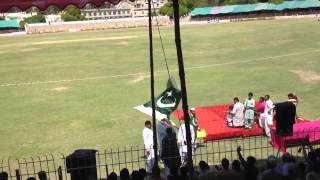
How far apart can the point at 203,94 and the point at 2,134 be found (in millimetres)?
9568

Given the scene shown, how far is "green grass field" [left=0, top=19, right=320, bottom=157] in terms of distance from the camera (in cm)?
1673

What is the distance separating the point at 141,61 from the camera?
3541 cm

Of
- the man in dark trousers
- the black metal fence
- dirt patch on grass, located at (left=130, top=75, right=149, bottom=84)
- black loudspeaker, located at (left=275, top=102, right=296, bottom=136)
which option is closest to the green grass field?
dirt patch on grass, located at (left=130, top=75, right=149, bottom=84)

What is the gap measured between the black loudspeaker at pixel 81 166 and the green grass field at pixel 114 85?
17.1ft

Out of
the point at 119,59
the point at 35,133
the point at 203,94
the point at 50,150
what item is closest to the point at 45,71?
the point at 119,59

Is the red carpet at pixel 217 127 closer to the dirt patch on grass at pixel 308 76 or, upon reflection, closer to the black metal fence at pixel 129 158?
the black metal fence at pixel 129 158

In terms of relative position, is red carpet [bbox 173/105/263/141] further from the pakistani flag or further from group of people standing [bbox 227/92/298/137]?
the pakistani flag

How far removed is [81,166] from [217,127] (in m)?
7.12

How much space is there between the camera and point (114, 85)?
86.0 ft

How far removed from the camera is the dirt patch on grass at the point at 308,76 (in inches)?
969

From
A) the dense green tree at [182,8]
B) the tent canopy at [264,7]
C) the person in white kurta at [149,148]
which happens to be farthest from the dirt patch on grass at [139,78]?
the dense green tree at [182,8]

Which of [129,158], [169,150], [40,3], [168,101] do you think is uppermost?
[40,3]

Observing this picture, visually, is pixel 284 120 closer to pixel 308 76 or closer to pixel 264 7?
pixel 308 76

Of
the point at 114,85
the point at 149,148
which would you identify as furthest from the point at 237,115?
the point at 114,85
